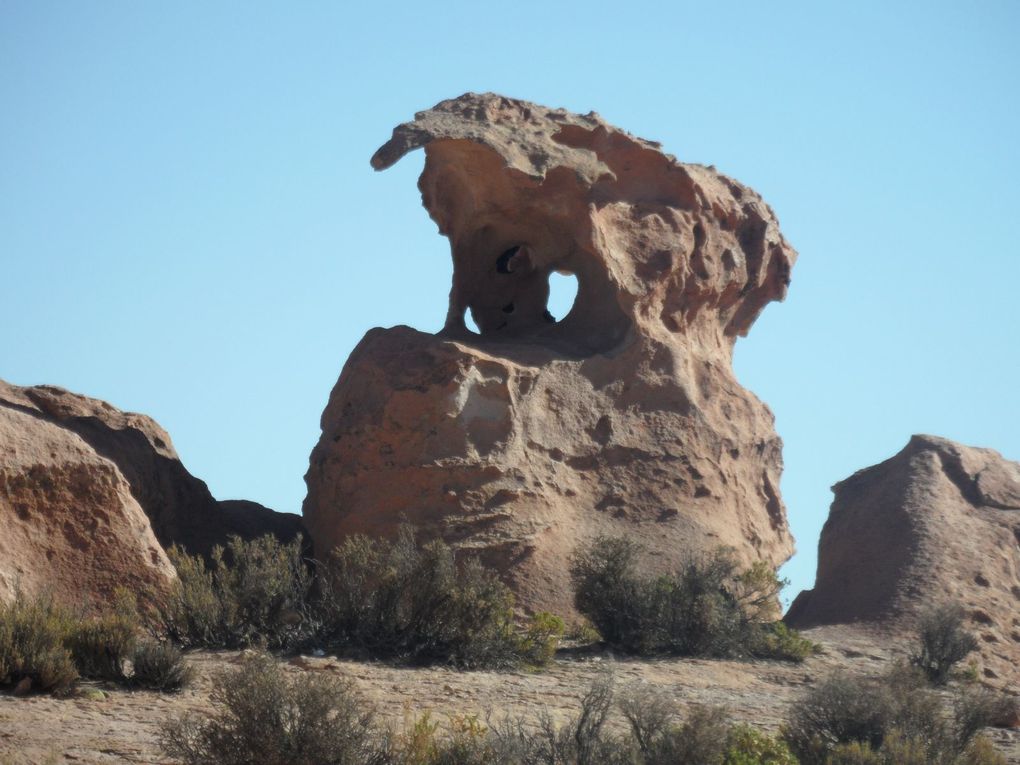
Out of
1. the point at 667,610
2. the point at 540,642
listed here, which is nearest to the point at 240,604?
the point at 540,642

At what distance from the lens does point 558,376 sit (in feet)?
48.6

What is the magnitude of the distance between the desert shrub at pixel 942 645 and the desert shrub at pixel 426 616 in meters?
3.58

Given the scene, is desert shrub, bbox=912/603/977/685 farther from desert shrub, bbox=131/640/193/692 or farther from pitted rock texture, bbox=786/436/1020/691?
desert shrub, bbox=131/640/193/692

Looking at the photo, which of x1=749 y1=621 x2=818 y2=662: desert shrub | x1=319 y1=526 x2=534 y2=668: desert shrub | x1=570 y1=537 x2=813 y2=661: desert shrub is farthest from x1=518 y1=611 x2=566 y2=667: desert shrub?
x1=749 y1=621 x2=818 y2=662: desert shrub

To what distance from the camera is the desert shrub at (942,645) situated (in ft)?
43.9

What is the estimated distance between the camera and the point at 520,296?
54.2ft

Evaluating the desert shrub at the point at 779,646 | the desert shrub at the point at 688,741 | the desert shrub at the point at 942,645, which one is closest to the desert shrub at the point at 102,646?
the desert shrub at the point at 688,741

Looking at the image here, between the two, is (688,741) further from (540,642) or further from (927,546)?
(927,546)

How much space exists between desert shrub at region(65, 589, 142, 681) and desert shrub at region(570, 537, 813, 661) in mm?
4592

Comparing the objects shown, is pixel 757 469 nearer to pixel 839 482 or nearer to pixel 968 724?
pixel 839 482

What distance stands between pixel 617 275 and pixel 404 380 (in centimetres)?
257

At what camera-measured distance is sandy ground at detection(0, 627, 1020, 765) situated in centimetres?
801

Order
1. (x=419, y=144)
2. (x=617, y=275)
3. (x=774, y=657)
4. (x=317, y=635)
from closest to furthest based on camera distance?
(x=317, y=635) → (x=774, y=657) → (x=419, y=144) → (x=617, y=275)

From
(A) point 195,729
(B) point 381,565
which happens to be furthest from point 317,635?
(A) point 195,729
